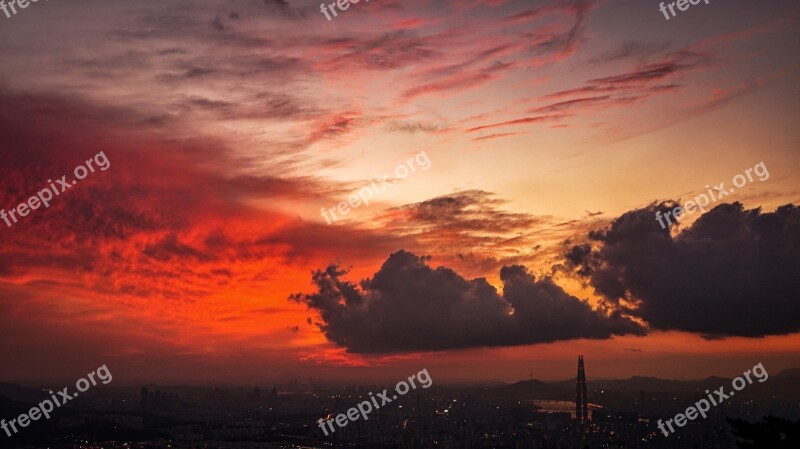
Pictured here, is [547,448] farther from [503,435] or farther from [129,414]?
[129,414]

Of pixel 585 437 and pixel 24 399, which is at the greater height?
pixel 24 399

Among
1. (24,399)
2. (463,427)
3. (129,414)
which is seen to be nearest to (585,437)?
(463,427)

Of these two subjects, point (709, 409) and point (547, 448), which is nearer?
point (547, 448)

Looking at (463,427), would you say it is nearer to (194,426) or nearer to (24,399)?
(194,426)

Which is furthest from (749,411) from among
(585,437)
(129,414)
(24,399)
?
(24,399)

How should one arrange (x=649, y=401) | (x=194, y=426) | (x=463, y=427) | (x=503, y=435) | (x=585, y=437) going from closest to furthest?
(x=585, y=437), (x=503, y=435), (x=463, y=427), (x=194, y=426), (x=649, y=401)

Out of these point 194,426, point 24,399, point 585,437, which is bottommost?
point 585,437

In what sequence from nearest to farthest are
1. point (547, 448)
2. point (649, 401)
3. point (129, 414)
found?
point (547, 448), point (129, 414), point (649, 401)

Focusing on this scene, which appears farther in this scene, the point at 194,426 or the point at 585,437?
the point at 194,426

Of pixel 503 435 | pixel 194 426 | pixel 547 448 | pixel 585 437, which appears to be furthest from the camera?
pixel 194 426
